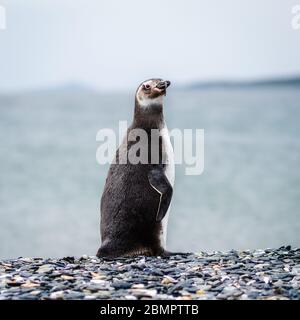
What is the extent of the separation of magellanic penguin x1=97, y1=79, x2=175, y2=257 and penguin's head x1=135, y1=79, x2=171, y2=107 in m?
0.33

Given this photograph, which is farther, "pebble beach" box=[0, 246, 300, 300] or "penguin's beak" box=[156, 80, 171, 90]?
"penguin's beak" box=[156, 80, 171, 90]

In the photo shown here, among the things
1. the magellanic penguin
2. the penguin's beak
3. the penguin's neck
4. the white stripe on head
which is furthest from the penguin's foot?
the penguin's beak

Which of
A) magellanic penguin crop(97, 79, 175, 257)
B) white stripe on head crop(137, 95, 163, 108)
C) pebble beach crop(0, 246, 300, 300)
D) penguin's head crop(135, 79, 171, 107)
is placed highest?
penguin's head crop(135, 79, 171, 107)

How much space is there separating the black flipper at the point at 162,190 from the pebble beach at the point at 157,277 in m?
0.34

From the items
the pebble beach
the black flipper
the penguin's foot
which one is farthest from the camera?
the penguin's foot

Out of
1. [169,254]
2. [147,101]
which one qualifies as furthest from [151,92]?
[169,254]

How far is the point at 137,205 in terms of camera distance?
5520 millimetres

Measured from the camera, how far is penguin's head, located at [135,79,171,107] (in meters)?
5.70

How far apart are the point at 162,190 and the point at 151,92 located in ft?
2.57

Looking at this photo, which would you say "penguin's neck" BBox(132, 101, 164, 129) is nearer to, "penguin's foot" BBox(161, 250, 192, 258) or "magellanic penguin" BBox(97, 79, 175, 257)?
"magellanic penguin" BBox(97, 79, 175, 257)

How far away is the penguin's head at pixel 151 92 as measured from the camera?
5.70 meters

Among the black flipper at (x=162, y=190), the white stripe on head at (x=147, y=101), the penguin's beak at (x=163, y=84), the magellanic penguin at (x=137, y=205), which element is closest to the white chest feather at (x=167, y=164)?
the magellanic penguin at (x=137, y=205)

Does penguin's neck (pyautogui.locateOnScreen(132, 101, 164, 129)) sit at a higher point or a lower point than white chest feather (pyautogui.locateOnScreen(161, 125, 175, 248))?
higher

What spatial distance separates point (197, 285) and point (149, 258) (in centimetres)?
92
